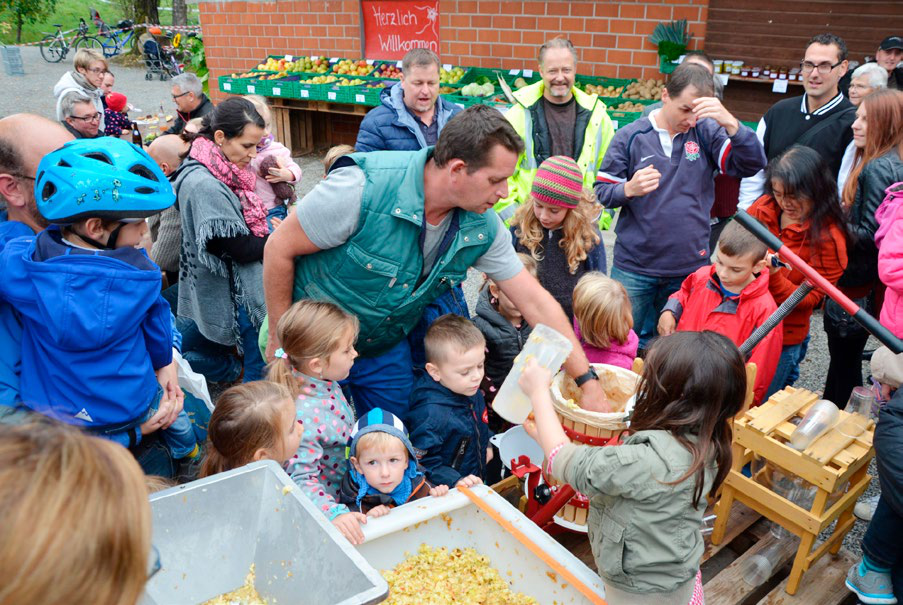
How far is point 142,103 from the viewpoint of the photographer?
48.0ft

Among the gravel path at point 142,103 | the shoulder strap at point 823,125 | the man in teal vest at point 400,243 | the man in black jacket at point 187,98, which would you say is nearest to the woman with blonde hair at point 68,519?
the man in teal vest at point 400,243

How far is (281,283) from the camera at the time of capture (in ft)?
8.30

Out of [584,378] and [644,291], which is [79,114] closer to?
[644,291]

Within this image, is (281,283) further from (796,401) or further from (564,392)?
(796,401)

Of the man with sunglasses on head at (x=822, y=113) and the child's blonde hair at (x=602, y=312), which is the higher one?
the man with sunglasses on head at (x=822, y=113)

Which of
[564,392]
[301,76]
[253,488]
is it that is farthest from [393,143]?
[301,76]

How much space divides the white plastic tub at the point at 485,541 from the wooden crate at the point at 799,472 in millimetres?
1080

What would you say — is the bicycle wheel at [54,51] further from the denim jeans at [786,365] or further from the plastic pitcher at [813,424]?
the plastic pitcher at [813,424]

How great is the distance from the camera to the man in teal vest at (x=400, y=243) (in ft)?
7.59

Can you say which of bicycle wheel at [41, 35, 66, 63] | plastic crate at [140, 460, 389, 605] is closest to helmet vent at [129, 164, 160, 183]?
plastic crate at [140, 460, 389, 605]

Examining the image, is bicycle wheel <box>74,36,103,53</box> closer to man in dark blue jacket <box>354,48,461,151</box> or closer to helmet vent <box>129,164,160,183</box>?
man in dark blue jacket <box>354,48,461,151</box>

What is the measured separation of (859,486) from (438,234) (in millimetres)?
1954

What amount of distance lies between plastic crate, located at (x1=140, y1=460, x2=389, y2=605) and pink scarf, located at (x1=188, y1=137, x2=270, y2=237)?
2.20 meters

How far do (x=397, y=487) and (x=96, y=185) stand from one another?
1.39m
